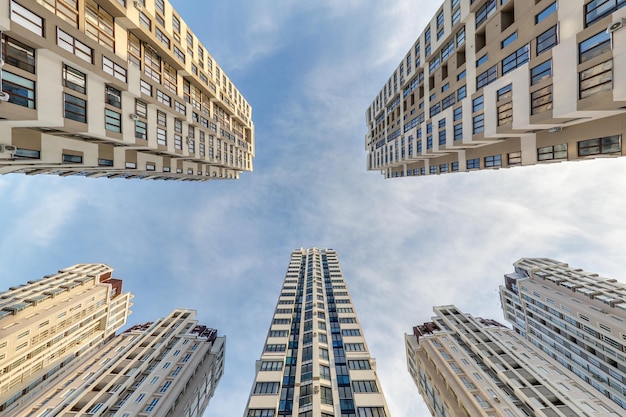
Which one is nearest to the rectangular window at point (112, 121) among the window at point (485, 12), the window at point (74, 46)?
the window at point (74, 46)

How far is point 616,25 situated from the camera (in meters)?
16.1

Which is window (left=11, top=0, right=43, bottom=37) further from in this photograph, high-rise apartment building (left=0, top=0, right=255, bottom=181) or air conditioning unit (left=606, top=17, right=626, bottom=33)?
air conditioning unit (left=606, top=17, right=626, bottom=33)

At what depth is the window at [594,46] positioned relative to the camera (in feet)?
56.5

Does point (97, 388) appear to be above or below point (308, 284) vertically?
below

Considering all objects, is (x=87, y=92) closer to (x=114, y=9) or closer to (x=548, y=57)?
(x=114, y=9)

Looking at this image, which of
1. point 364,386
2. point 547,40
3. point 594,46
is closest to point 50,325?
point 364,386

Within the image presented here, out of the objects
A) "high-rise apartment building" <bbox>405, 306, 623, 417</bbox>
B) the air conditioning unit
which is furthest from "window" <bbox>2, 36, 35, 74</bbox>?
"high-rise apartment building" <bbox>405, 306, 623, 417</bbox>

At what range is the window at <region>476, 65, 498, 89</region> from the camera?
2850cm

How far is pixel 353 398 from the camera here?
38438 mm

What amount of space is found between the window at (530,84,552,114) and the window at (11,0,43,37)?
132 ft

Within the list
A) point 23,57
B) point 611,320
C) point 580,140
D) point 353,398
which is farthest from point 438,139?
point 611,320

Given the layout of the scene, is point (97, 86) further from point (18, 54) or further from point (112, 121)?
point (18, 54)

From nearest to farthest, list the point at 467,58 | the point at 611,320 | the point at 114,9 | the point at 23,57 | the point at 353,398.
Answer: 1. the point at 23,57
2. the point at 114,9
3. the point at 467,58
4. the point at 353,398
5. the point at 611,320

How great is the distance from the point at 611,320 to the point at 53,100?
Answer: 87.8 metres
